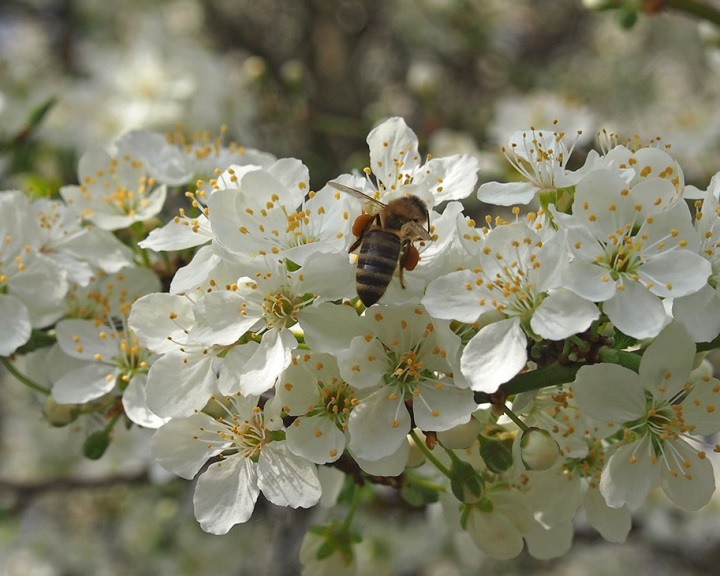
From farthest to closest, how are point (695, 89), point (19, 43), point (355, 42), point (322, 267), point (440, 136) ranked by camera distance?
point (695, 89) < point (19, 43) < point (355, 42) < point (440, 136) < point (322, 267)

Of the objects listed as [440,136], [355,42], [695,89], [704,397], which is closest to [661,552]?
[440,136]

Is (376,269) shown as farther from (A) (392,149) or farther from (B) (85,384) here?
(B) (85,384)

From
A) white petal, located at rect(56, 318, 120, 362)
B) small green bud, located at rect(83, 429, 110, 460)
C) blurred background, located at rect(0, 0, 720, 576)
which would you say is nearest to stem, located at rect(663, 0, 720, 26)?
blurred background, located at rect(0, 0, 720, 576)

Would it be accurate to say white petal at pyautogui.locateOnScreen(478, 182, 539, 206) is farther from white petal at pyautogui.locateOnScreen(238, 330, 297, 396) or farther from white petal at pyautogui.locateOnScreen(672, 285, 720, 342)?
white petal at pyautogui.locateOnScreen(238, 330, 297, 396)

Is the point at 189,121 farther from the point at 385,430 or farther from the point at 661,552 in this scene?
the point at 661,552

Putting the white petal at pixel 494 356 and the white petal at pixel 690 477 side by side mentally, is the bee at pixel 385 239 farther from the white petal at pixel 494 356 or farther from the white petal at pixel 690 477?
the white petal at pixel 690 477

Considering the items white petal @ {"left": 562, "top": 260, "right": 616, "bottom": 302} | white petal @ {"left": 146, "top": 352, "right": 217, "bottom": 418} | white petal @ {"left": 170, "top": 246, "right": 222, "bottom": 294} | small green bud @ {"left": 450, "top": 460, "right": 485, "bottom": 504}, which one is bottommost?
small green bud @ {"left": 450, "top": 460, "right": 485, "bottom": 504}

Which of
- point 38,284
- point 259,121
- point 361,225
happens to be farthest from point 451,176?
point 259,121
